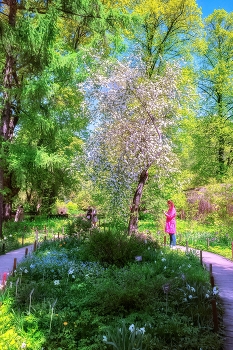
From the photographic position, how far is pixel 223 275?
26.4 feet

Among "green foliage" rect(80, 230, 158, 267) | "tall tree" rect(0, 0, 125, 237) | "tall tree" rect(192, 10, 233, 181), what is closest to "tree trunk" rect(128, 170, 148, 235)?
"green foliage" rect(80, 230, 158, 267)

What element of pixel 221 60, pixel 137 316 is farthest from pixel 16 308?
pixel 221 60

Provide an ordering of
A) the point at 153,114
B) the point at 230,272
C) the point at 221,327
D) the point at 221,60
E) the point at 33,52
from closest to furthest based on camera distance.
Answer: the point at 221,327 → the point at 230,272 → the point at 33,52 → the point at 153,114 → the point at 221,60

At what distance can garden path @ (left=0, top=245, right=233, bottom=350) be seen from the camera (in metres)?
4.75

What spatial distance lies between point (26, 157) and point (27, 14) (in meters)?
5.87

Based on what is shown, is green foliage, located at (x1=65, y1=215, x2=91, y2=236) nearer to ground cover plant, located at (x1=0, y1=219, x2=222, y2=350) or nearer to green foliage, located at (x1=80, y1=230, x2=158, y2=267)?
green foliage, located at (x1=80, y1=230, x2=158, y2=267)

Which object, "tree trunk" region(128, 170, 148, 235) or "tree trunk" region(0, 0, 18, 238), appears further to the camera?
"tree trunk" region(0, 0, 18, 238)

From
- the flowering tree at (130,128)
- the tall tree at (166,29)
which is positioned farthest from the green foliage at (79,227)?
the tall tree at (166,29)

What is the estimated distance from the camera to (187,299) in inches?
207

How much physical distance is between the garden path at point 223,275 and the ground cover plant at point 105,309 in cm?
17

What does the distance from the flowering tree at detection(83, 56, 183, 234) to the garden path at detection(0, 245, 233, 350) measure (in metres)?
3.43

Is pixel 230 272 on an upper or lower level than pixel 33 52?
lower

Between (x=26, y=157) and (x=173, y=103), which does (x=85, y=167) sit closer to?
(x=26, y=157)

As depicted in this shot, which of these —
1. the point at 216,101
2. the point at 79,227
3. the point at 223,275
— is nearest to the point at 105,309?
the point at 223,275
